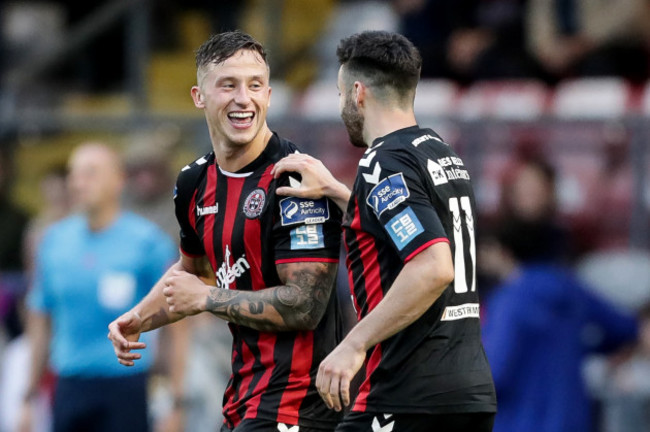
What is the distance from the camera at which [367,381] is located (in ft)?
14.6

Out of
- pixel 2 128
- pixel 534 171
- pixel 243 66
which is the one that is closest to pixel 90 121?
pixel 2 128

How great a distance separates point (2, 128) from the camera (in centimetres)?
1163

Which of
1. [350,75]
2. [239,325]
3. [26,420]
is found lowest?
[26,420]

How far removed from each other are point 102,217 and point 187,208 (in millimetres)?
3064

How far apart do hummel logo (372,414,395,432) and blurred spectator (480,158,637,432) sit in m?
3.12

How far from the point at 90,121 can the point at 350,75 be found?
710cm

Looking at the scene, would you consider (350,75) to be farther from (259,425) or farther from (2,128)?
(2,128)

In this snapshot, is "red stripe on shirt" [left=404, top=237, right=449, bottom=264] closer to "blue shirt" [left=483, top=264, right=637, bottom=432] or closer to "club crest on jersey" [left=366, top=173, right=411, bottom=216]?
"club crest on jersey" [left=366, top=173, right=411, bottom=216]

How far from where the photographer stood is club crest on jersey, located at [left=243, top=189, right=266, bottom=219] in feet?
15.5

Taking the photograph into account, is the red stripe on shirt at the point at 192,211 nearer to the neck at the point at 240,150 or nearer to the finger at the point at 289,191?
the neck at the point at 240,150

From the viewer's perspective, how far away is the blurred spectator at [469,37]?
418 inches

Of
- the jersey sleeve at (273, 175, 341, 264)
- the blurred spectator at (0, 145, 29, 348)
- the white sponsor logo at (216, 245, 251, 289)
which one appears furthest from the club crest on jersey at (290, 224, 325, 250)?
the blurred spectator at (0, 145, 29, 348)

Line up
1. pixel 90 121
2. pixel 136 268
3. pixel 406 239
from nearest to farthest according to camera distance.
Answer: pixel 406 239, pixel 136 268, pixel 90 121

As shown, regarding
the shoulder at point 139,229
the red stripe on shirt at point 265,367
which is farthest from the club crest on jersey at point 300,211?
the shoulder at point 139,229
